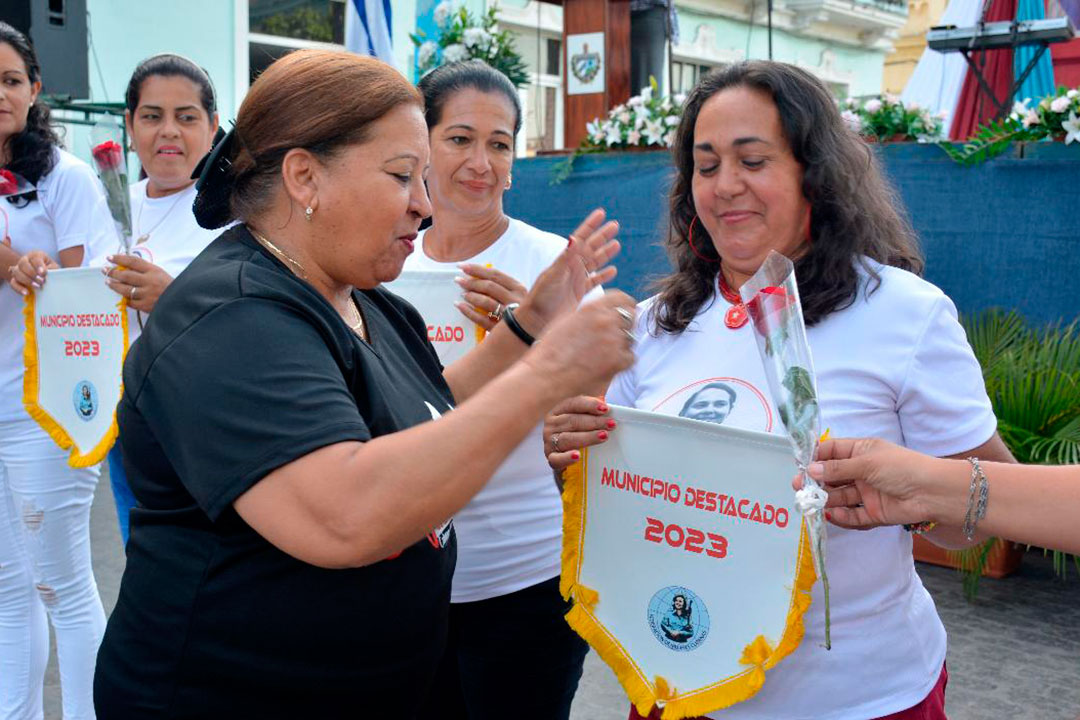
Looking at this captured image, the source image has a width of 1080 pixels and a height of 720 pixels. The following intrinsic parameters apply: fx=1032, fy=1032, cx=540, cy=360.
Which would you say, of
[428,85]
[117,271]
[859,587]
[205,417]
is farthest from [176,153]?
[859,587]

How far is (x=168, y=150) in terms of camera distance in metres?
3.29

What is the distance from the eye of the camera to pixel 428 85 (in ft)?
9.20

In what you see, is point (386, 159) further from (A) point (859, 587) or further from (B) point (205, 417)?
(A) point (859, 587)

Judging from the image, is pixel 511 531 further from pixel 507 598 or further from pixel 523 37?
pixel 523 37

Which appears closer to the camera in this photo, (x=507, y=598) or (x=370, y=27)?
(x=507, y=598)

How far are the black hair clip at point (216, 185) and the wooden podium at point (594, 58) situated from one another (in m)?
6.51

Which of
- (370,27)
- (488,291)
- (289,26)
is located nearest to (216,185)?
(488,291)

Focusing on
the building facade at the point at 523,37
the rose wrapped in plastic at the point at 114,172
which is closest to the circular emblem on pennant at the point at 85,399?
the rose wrapped in plastic at the point at 114,172

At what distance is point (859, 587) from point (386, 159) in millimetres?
1079

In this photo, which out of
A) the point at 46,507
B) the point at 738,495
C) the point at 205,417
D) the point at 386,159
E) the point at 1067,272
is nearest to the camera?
the point at 205,417

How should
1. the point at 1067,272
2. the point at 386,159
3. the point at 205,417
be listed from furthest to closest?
the point at 1067,272
the point at 386,159
the point at 205,417

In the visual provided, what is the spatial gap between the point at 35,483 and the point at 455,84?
5.83 feet

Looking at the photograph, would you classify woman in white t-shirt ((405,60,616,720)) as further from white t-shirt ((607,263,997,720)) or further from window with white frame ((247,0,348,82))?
window with white frame ((247,0,348,82))

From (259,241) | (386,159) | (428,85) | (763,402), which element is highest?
(428,85)
